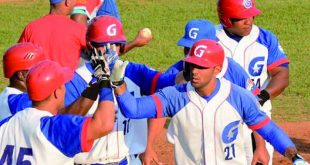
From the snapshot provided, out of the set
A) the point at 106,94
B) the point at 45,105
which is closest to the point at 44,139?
the point at 45,105

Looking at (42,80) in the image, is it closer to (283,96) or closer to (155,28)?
(283,96)

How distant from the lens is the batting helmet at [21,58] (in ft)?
21.3

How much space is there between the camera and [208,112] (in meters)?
6.59

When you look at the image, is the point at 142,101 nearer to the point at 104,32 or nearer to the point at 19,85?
the point at 104,32

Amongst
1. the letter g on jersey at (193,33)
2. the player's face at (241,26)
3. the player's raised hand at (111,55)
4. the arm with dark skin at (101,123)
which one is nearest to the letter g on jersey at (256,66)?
the player's face at (241,26)

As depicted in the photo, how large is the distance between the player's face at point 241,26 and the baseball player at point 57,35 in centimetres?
147

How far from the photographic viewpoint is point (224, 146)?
21.9ft

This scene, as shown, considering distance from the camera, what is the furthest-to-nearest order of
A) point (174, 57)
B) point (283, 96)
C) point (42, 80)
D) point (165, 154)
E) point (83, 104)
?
point (174, 57) < point (283, 96) < point (165, 154) < point (83, 104) < point (42, 80)

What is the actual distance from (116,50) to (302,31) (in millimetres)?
13332

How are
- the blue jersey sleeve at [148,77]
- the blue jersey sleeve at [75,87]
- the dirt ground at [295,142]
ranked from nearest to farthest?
1. the blue jersey sleeve at [75,87]
2. the blue jersey sleeve at [148,77]
3. the dirt ground at [295,142]

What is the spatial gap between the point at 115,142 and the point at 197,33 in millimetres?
1075

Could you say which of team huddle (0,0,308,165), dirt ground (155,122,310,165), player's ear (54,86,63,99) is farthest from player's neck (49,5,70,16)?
player's ear (54,86,63,99)

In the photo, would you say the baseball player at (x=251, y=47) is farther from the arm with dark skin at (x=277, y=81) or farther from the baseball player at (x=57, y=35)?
the baseball player at (x=57, y=35)

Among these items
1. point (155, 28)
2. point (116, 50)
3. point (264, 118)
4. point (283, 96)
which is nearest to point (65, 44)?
point (116, 50)
